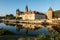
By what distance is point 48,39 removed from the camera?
1764 cm

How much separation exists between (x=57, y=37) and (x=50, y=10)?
13667cm

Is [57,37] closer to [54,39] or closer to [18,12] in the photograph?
[54,39]

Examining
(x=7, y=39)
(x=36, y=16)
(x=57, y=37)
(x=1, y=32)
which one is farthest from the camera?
(x=36, y=16)

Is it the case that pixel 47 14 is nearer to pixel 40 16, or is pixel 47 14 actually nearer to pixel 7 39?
pixel 40 16

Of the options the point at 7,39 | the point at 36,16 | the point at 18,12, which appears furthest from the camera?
the point at 18,12

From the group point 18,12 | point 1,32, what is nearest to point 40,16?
point 18,12

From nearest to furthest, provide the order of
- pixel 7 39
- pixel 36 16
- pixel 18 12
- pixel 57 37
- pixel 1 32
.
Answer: pixel 57 37 → pixel 7 39 → pixel 1 32 → pixel 36 16 → pixel 18 12

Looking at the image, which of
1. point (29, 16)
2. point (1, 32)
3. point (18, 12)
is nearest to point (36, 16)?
point (29, 16)

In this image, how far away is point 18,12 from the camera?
18138 centimetres

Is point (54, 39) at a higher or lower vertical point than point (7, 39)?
higher

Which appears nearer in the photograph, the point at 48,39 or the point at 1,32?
the point at 48,39

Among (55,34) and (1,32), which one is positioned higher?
(55,34)

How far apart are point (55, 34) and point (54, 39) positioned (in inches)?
31.9

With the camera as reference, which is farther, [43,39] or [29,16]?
[29,16]
